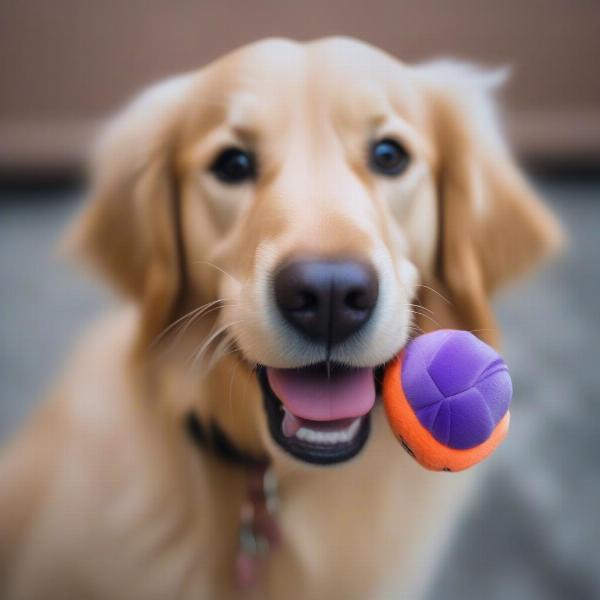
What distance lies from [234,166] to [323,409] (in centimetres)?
30

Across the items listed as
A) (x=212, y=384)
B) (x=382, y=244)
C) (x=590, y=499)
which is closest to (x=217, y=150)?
(x=382, y=244)

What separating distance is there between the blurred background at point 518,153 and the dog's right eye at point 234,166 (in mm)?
116

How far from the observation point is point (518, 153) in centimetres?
100

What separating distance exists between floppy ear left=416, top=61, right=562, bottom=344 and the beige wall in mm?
39

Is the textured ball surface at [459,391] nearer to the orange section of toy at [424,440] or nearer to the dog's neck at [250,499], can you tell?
the orange section of toy at [424,440]

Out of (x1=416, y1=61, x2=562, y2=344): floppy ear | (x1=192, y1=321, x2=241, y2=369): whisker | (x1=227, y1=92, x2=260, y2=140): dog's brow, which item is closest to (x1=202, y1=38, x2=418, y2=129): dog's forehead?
(x1=227, y1=92, x2=260, y2=140): dog's brow

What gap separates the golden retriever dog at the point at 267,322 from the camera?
752 mm

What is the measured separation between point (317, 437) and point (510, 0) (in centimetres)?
56

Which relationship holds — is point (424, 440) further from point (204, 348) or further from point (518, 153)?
point (518, 153)

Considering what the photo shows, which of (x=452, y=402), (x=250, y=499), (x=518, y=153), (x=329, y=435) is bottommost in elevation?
(x=250, y=499)

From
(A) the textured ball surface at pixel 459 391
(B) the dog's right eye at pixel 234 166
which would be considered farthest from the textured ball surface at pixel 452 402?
(B) the dog's right eye at pixel 234 166

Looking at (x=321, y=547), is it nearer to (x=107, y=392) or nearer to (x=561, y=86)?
(x=107, y=392)

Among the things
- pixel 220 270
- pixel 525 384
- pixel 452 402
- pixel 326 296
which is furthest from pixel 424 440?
pixel 525 384

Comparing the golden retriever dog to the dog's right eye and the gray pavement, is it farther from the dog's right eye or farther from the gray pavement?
the gray pavement
